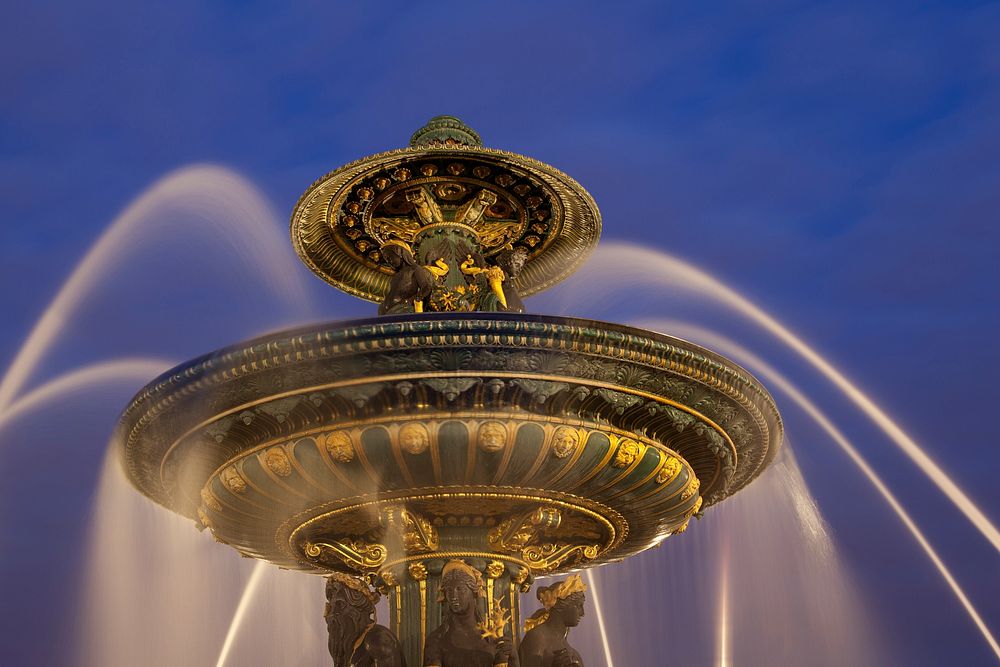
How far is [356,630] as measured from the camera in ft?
32.6

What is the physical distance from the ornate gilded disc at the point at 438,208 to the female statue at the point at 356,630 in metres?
4.49

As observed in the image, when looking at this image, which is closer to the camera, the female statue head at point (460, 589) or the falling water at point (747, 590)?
the female statue head at point (460, 589)

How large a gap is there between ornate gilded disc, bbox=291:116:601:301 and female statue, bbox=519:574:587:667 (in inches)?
176

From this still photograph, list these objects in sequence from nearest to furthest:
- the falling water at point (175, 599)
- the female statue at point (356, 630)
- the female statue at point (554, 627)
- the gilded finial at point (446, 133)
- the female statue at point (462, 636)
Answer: the female statue at point (462, 636) → the female statue at point (356, 630) → the female statue at point (554, 627) → the gilded finial at point (446, 133) → the falling water at point (175, 599)

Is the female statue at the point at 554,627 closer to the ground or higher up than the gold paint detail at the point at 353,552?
closer to the ground

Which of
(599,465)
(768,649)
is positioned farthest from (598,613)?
(599,465)

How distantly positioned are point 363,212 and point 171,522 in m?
6.21

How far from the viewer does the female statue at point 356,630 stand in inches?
376

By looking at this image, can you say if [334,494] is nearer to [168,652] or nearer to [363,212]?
[363,212]

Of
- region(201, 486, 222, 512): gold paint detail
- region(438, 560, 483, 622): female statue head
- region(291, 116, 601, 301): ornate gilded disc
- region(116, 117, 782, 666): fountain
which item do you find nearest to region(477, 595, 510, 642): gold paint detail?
region(116, 117, 782, 666): fountain

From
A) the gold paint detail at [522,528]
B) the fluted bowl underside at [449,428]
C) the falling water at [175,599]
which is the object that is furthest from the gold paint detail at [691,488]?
the falling water at [175,599]

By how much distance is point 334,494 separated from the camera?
31.2 ft

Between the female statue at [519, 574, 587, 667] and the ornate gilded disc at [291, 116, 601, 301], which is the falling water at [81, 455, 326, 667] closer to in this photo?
the ornate gilded disc at [291, 116, 601, 301]

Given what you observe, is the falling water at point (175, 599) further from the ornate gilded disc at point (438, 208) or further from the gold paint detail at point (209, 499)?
the ornate gilded disc at point (438, 208)
